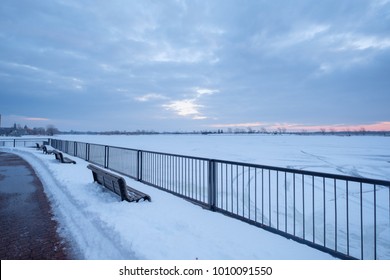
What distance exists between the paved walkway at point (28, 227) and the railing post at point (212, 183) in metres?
3.08

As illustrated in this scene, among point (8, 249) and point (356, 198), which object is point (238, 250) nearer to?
point (8, 249)

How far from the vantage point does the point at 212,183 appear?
6.10m

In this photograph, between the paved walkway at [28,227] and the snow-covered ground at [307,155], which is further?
the snow-covered ground at [307,155]

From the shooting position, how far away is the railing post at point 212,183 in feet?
19.8

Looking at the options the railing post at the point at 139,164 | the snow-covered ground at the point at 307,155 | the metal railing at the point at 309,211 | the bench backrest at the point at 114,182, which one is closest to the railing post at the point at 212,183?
the metal railing at the point at 309,211

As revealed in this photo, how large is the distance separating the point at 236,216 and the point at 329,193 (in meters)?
6.90

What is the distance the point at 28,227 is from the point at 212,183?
151 inches

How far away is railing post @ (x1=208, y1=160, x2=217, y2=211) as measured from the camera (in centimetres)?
604

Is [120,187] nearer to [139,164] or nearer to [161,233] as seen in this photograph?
[161,233]

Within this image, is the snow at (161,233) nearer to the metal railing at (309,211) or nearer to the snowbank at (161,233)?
the snowbank at (161,233)

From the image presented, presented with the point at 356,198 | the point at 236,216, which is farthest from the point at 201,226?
the point at 356,198

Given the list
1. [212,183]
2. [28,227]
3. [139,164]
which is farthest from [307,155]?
[28,227]

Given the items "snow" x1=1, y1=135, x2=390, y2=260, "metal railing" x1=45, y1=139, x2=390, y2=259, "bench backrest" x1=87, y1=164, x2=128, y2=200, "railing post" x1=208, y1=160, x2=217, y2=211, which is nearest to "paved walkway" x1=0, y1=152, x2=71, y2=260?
"snow" x1=1, y1=135, x2=390, y2=260

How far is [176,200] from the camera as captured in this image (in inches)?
269
